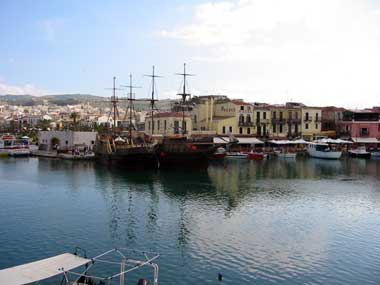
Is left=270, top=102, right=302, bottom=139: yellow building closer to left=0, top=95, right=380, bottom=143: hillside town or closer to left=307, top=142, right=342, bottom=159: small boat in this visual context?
left=0, top=95, right=380, bottom=143: hillside town

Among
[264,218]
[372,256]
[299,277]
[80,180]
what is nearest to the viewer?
[299,277]

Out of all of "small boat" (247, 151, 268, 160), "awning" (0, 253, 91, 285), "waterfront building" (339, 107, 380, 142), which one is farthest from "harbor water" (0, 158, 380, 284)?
"waterfront building" (339, 107, 380, 142)

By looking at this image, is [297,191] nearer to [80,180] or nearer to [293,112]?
[80,180]

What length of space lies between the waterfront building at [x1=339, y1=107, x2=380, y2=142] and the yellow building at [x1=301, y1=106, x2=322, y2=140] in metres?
5.70

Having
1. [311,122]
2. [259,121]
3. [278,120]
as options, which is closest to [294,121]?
[278,120]

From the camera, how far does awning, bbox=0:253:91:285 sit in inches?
571

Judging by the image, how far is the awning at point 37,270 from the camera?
571 inches

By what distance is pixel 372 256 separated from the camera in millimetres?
22188

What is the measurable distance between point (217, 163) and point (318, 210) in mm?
36015

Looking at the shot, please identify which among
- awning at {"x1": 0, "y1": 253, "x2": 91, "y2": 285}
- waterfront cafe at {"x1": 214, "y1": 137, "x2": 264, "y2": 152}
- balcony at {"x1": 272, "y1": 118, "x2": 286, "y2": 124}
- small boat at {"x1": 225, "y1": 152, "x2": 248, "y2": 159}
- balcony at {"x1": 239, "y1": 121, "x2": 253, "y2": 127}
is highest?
balcony at {"x1": 272, "y1": 118, "x2": 286, "y2": 124}

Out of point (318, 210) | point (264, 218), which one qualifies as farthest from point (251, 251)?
point (318, 210)

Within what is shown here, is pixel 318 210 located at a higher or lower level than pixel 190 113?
lower

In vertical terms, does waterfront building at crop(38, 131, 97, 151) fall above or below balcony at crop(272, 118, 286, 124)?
below

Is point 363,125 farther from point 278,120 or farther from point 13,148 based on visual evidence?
point 13,148
